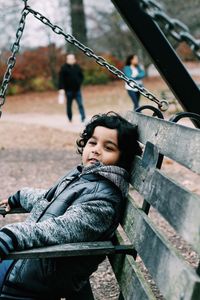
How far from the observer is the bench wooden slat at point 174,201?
5.64 feet

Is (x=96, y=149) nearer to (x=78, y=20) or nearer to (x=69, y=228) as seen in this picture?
(x=69, y=228)

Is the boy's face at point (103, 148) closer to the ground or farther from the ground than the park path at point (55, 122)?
farther from the ground

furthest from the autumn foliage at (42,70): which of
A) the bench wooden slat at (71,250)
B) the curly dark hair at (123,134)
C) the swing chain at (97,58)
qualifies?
the bench wooden slat at (71,250)

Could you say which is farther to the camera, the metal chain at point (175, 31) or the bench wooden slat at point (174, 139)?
the metal chain at point (175, 31)

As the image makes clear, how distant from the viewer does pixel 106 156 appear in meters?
2.84

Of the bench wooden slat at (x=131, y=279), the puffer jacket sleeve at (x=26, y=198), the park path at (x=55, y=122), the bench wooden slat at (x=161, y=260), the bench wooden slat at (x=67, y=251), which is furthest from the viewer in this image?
the park path at (x=55, y=122)

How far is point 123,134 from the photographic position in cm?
291

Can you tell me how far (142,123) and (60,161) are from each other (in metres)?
6.38

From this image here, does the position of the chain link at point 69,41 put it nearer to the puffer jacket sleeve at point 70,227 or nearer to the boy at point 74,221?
the boy at point 74,221

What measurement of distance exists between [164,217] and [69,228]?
501 millimetres

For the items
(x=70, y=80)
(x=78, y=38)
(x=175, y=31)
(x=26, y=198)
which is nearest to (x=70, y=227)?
(x=26, y=198)

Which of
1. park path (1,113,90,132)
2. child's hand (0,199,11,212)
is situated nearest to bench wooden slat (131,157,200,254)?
child's hand (0,199,11,212)

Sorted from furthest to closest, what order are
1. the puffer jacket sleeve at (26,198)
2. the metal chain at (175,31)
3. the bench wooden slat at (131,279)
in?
1. the puffer jacket sleeve at (26,198)
2. the metal chain at (175,31)
3. the bench wooden slat at (131,279)

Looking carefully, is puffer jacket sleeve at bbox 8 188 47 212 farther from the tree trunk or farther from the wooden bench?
the tree trunk
